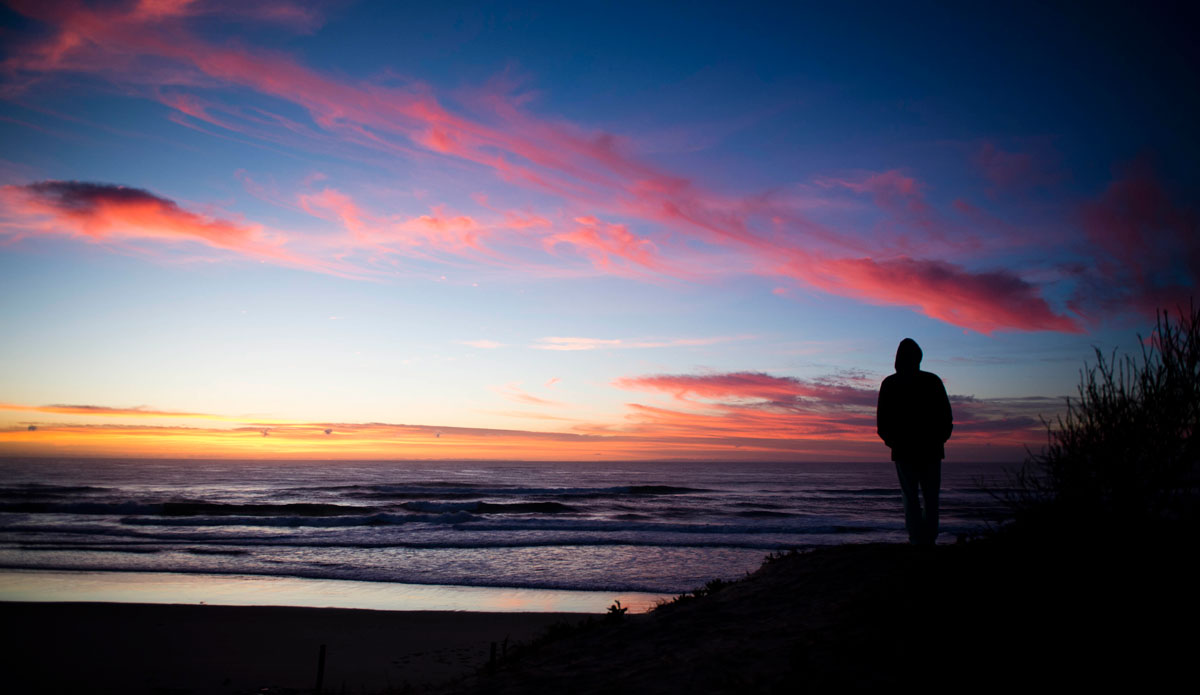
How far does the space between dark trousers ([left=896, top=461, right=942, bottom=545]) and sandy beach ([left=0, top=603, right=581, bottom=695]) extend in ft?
19.2

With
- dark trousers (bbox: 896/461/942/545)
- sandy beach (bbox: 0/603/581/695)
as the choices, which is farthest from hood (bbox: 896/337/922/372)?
sandy beach (bbox: 0/603/581/695)

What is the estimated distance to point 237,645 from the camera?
949 centimetres

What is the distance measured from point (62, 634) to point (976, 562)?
13502 mm

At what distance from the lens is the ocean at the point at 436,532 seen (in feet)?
51.3

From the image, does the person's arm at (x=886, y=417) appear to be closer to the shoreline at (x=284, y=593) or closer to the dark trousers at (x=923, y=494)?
the dark trousers at (x=923, y=494)

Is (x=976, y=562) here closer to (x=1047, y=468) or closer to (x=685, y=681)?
(x=1047, y=468)

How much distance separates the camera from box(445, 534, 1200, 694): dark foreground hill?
3494 millimetres

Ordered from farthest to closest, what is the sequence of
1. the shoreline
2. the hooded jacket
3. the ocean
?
the ocean, the shoreline, the hooded jacket

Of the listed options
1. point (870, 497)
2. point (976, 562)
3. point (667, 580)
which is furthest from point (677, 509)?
point (976, 562)

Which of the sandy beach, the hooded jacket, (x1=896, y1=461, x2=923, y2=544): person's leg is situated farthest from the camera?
the sandy beach

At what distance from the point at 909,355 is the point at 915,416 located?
727 millimetres

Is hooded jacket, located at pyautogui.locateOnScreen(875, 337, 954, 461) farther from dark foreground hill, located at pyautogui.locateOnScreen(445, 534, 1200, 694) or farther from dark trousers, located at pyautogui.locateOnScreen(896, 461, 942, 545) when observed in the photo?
A: dark foreground hill, located at pyautogui.locateOnScreen(445, 534, 1200, 694)

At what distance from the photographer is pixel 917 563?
5.70m

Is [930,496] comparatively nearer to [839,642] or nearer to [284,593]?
[839,642]
